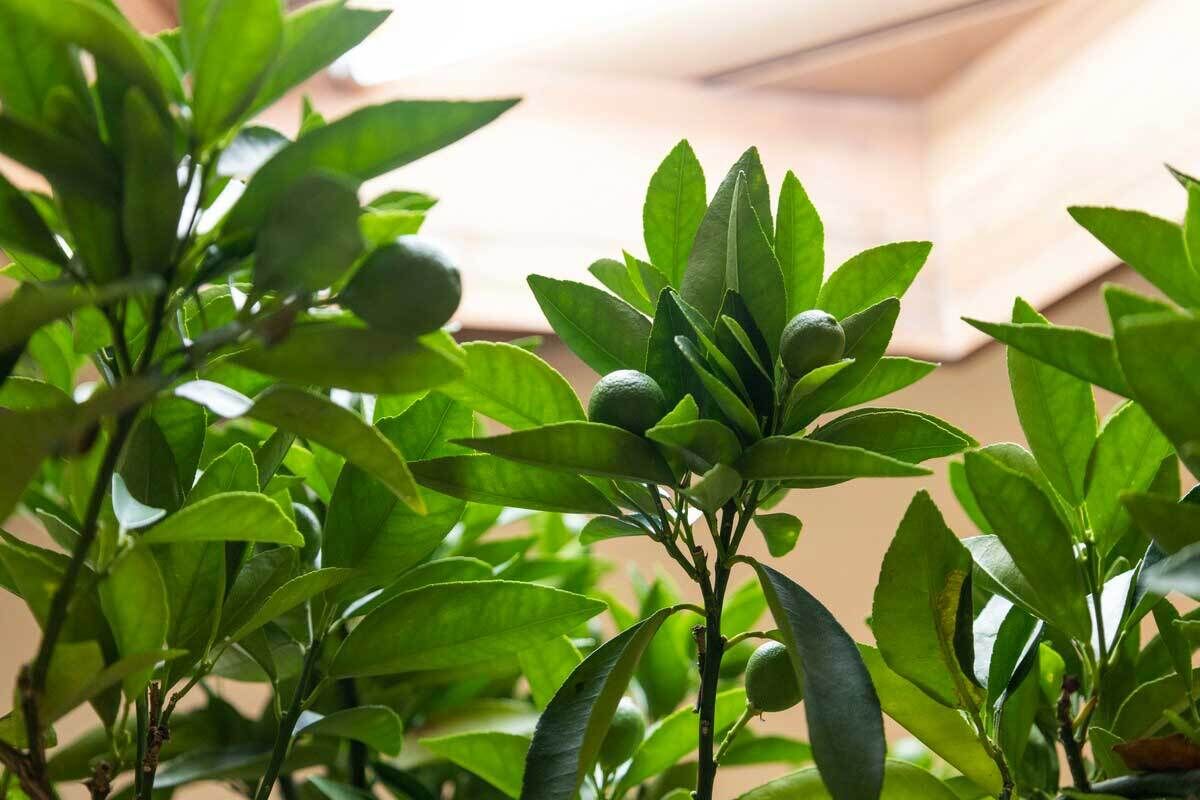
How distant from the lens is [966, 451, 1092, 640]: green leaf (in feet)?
1.73

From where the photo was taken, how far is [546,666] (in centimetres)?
76

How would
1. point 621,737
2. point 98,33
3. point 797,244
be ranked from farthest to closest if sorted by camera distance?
point 621,737 < point 797,244 < point 98,33

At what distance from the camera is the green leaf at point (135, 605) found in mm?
476

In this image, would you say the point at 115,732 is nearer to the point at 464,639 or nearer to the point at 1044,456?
the point at 464,639

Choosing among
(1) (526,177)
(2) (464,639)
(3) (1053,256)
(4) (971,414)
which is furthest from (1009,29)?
(2) (464,639)

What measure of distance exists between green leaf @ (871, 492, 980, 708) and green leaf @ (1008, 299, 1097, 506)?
0.09m

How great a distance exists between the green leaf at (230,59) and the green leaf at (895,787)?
44 cm

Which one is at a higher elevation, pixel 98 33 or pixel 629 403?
pixel 98 33

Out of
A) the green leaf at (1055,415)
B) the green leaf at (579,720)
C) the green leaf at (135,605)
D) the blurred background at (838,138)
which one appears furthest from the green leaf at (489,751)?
the blurred background at (838,138)

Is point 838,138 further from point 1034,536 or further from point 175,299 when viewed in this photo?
point 175,299

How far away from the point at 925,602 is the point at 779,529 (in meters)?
0.10

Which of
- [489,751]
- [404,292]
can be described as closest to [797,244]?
[404,292]

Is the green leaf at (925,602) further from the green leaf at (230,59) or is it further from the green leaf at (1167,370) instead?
the green leaf at (230,59)

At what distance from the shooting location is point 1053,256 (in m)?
1.93
